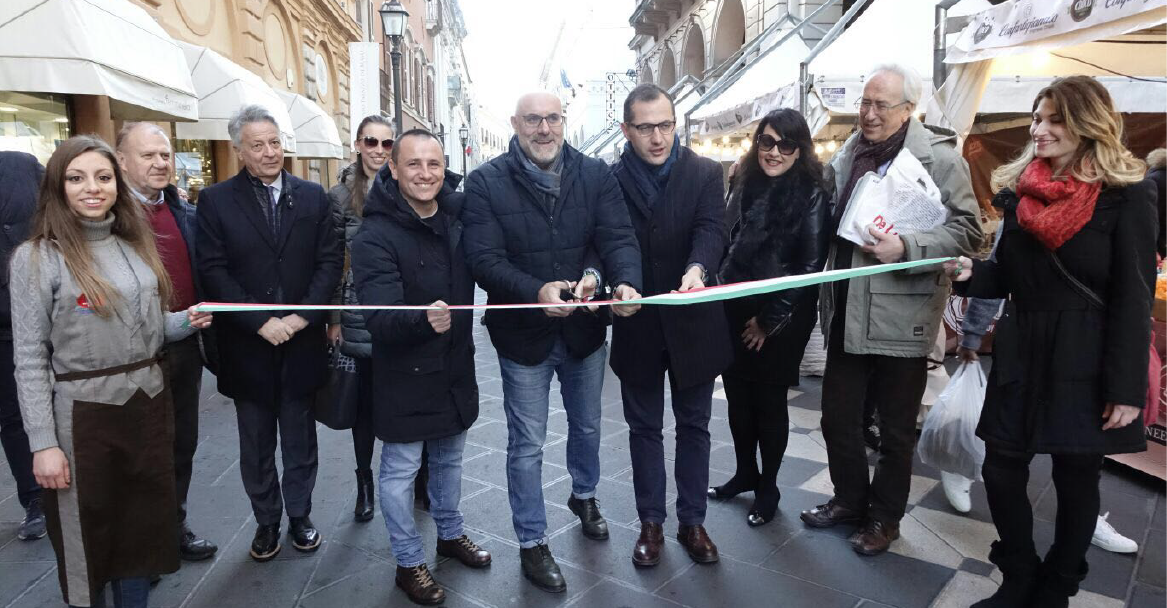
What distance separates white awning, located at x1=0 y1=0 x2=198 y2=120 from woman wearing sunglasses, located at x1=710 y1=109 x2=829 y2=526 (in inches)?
187

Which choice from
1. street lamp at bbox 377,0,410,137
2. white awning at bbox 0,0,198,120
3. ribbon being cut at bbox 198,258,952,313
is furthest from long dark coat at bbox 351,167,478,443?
street lamp at bbox 377,0,410,137

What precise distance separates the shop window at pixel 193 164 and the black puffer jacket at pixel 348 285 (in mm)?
6530

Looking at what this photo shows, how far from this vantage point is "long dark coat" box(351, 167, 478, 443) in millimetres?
2566

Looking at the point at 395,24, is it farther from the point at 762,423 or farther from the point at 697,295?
the point at 697,295

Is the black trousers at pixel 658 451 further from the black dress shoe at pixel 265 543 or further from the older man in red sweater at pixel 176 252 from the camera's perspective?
the older man in red sweater at pixel 176 252

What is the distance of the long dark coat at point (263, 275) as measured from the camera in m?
2.94

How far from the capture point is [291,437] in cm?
315

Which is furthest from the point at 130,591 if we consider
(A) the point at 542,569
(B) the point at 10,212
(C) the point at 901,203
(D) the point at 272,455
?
(C) the point at 901,203

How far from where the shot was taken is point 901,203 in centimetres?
282

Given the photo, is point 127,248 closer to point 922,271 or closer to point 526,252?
point 526,252

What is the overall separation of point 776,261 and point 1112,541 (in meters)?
1.80

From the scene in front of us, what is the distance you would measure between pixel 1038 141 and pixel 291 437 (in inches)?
120

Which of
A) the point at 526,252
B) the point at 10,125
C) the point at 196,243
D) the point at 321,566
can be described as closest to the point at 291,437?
the point at 321,566

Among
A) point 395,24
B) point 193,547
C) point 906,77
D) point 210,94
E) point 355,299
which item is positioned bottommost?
point 193,547
